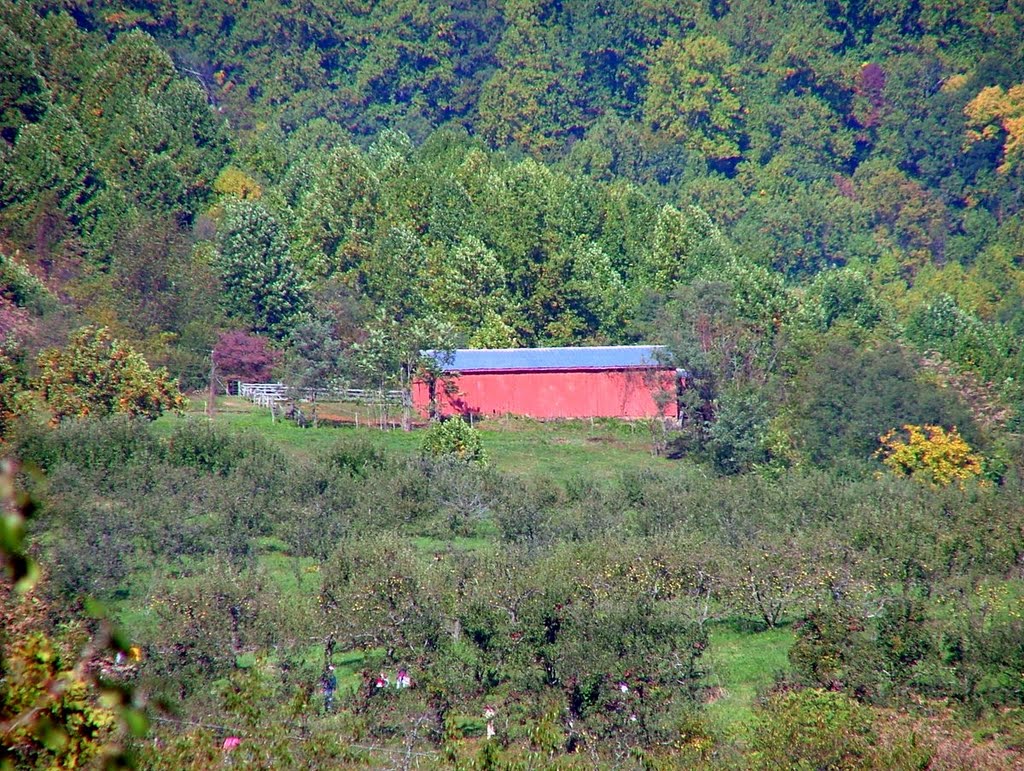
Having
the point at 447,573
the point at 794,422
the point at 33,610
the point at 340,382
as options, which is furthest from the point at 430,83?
the point at 33,610

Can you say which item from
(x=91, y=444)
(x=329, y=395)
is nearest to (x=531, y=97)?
(x=329, y=395)

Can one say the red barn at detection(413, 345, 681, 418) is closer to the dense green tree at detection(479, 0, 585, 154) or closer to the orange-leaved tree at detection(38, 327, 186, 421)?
the orange-leaved tree at detection(38, 327, 186, 421)

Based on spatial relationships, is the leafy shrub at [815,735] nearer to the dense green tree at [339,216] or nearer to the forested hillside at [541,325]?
the forested hillside at [541,325]

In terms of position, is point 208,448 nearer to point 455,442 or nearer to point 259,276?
point 455,442

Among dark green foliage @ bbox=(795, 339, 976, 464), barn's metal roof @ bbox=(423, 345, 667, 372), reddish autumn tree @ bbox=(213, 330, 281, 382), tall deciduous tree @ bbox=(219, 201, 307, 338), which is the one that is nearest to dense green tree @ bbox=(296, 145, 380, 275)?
tall deciduous tree @ bbox=(219, 201, 307, 338)

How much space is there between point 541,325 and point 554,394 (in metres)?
12.9

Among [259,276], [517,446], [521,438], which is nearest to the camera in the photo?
[517,446]

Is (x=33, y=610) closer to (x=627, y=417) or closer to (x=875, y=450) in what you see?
(x=875, y=450)

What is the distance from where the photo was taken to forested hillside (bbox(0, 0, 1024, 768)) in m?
18.7

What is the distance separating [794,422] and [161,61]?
53726mm

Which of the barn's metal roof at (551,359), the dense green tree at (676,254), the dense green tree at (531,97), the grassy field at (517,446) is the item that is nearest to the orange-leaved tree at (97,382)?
the grassy field at (517,446)

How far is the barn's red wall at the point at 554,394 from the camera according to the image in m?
45.2

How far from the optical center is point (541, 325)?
57844 millimetres

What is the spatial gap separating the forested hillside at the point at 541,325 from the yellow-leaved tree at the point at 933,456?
0.16m
